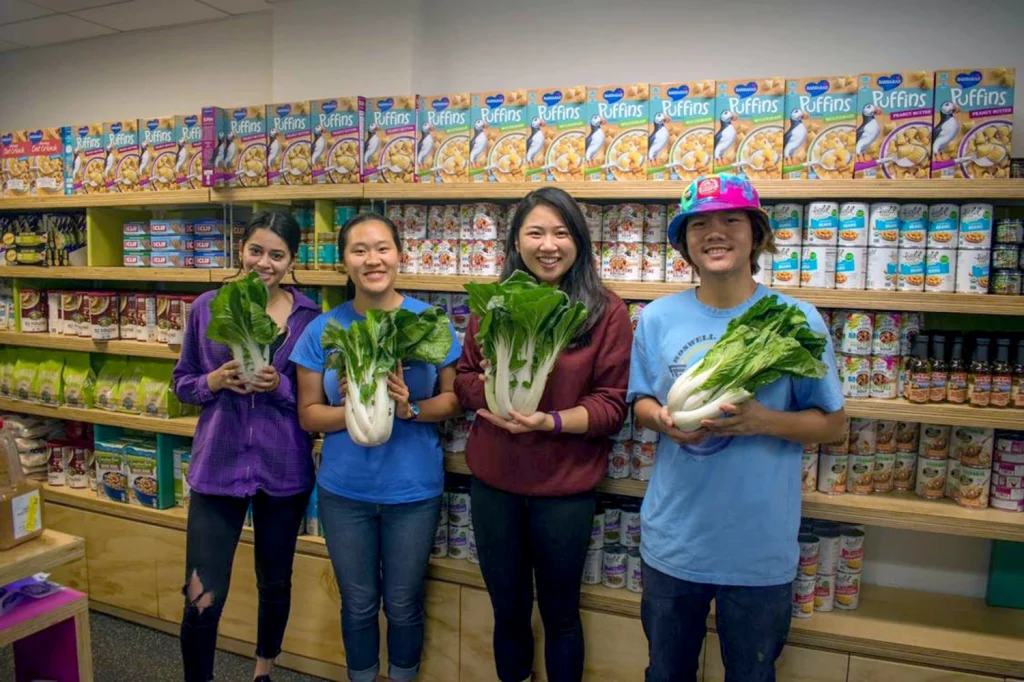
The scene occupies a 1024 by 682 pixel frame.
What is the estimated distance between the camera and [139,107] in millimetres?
4062

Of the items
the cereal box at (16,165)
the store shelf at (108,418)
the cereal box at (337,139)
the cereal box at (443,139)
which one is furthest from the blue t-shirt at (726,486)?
the cereal box at (16,165)

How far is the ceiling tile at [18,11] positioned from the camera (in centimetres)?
361

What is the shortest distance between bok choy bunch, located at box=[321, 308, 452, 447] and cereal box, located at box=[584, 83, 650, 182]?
84 cm

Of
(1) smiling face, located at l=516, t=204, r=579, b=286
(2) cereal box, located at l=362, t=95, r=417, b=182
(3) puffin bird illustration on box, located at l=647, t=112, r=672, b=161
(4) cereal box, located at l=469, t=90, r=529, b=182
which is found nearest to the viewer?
(1) smiling face, located at l=516, t=204, r=579, b=286

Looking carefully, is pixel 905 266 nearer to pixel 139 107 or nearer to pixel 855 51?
pixel 855 51

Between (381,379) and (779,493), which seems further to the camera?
(381,379)

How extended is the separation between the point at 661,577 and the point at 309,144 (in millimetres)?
2154

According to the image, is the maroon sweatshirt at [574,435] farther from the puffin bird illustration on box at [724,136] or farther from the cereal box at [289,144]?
the cereal box at [289,144]

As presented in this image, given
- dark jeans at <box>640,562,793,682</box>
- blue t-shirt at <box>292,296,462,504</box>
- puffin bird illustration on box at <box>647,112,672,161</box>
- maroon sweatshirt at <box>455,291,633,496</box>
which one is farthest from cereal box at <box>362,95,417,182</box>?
dark jeans at <box>640,562,793,682</box>

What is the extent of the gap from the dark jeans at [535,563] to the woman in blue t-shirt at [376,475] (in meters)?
0.24

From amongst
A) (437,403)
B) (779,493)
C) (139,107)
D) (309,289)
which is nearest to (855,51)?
(779,493)

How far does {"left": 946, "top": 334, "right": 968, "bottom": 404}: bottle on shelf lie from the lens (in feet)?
7.44

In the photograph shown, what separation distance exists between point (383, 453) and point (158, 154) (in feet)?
6.63

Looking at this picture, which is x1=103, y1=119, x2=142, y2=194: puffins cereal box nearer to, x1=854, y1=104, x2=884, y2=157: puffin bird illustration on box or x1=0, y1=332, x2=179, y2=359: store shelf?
x1=0, y1=332, x2=179, y2=359: store shelf
